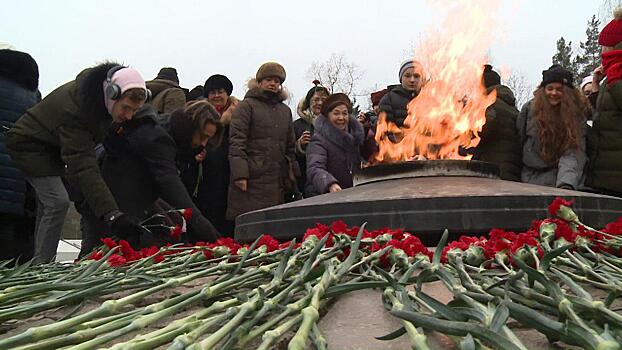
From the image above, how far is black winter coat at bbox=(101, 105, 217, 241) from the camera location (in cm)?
402

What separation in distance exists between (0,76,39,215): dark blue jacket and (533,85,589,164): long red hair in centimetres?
346

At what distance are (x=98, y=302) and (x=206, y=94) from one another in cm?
436

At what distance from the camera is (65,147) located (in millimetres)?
3580

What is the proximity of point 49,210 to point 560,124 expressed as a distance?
10.6 ft

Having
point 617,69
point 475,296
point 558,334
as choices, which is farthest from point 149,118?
point 558,334

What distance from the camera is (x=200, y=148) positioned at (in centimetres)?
470

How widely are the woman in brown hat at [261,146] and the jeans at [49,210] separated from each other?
1.40m

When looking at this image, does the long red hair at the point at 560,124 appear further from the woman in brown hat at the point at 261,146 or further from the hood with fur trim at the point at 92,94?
the hood with fur trim at the point at 92,94

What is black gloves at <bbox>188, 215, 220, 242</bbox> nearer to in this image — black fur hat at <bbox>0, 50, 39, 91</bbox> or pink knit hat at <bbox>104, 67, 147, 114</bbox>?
pink knit hat at <bbox>104, 67, 147, 114</bbox>

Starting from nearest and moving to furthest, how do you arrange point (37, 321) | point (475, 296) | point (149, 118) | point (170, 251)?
point (475, 296), point (37, 321), point (170, 251), point (149, 118)

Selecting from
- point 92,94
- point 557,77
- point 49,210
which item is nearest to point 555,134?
point 557,77

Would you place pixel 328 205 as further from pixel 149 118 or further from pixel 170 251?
pixel 149 118

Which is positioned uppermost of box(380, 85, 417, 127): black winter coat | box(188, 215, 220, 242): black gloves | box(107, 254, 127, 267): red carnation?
box(380, 85, 417, 127): black winter coat

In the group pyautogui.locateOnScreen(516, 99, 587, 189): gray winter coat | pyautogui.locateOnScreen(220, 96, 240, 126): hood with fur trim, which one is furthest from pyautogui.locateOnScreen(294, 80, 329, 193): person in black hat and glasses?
pyautogui.locateOnScreen(516, 99, 587, 189): gray winter coat
